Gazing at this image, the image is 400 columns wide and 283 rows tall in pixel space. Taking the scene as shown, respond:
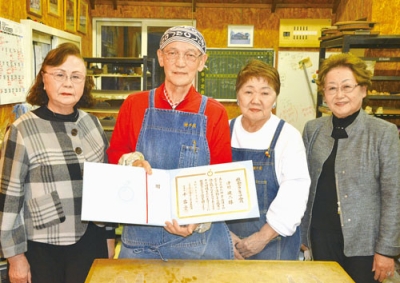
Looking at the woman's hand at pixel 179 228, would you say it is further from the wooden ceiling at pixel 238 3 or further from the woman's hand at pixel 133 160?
the wooden ceiling at pixel 238 3

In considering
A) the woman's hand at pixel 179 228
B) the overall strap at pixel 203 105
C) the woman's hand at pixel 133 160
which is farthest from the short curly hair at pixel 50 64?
the woman's hand at pixel 179 228

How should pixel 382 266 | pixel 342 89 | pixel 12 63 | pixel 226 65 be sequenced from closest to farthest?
1. pixel 382 266
2. pixel 342 89
3. pixel 12 63
4. pixel 226 65

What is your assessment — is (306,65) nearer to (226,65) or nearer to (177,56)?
(226,65)

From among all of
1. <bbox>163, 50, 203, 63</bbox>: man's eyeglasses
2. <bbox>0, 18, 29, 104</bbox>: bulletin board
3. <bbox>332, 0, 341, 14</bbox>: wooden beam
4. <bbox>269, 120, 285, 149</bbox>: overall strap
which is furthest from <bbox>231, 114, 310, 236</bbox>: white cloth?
<bbox>332, 0, 341, 14</bbox>: wooden beam

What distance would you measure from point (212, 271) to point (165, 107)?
64cm

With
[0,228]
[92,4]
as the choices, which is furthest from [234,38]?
[0,228]

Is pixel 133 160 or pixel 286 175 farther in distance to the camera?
pixel 286 175

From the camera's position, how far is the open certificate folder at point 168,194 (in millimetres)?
1269

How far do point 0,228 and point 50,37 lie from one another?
342 centimetres

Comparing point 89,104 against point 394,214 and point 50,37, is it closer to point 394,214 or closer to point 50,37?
point 394,214

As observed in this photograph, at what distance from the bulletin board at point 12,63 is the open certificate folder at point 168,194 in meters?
2.31

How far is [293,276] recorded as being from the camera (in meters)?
1.24

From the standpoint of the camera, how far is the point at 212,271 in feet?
4.15

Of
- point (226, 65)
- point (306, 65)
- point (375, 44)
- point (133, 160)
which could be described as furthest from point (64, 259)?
point (306, 65)
